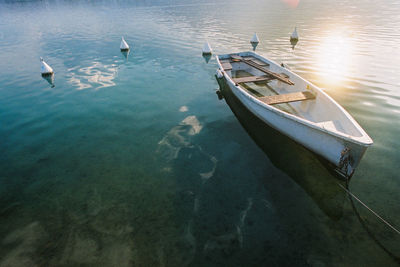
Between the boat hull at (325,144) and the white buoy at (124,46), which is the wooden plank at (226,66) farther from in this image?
the white buoy at (124,46)

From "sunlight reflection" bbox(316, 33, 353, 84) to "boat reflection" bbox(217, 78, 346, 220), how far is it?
9.07 metres

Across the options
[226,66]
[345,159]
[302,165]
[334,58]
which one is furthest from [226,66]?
[334,58]

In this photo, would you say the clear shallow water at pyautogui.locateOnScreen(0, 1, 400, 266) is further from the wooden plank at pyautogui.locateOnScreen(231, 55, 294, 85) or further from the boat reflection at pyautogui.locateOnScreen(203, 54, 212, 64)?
the boat reflection at pyautogui.locateOnScreen(203, 54, 212, 64)

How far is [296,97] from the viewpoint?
9.70m

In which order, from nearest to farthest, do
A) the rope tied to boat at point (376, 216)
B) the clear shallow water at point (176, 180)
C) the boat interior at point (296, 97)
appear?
1. the rope tied to boat at point (376, 216)
2. the clear shallow water at point (176, 180)
3. the boat interior at point (296, 97)

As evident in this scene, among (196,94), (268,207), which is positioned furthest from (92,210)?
(196,94)

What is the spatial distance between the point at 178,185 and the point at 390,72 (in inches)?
767

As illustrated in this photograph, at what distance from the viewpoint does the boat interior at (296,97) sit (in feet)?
24.9

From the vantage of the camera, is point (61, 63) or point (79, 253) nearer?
point (79, 253)

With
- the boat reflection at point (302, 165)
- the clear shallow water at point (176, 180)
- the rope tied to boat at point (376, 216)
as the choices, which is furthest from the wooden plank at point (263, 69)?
the rope tied to boat at point (376, 216)

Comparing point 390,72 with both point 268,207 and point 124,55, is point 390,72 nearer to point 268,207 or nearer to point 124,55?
point 268,207

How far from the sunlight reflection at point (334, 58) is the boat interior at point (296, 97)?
521 centimetres

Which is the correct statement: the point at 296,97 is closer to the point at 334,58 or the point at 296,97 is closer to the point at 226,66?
the point at 226,66

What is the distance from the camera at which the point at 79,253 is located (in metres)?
5.37
